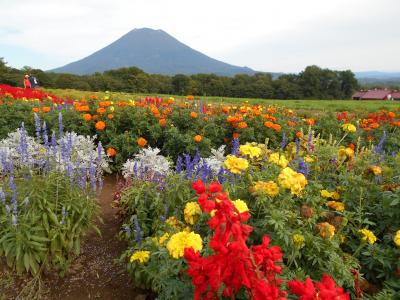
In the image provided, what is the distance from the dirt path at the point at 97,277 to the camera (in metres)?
2.79

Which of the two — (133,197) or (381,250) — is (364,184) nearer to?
(381,250)

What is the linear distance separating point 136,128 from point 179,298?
3856 mm

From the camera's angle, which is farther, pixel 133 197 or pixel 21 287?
pixel 133 197

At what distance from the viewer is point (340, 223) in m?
2.49

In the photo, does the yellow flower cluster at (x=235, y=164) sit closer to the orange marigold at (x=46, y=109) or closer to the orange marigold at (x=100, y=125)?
the orange marigold at (x=100, y=125)

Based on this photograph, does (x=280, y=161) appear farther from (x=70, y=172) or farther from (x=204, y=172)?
(x=70, y=172)

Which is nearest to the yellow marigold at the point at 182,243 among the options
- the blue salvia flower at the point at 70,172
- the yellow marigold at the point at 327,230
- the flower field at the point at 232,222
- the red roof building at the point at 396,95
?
the flower field at the point at 232,222

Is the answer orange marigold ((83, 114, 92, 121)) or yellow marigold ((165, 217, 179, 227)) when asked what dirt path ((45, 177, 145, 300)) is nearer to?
yellow marigold ((165, 217, 179, 227))

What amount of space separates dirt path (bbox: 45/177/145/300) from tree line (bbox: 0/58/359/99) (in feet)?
93.9

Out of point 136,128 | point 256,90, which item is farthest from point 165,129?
point 256,90

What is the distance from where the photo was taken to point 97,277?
294 cm

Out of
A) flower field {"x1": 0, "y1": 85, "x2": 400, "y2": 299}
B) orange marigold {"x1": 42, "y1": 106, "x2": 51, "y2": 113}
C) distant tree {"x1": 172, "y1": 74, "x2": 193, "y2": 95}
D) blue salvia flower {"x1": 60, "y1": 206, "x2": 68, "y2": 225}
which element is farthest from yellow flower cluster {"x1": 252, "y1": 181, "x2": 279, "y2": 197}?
distant tree {"x1": 172, "y1": 74, "x2": 193, "y2": 95}

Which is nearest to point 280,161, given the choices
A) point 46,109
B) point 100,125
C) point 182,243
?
point 182,243

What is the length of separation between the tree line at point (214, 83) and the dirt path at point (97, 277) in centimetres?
2863
